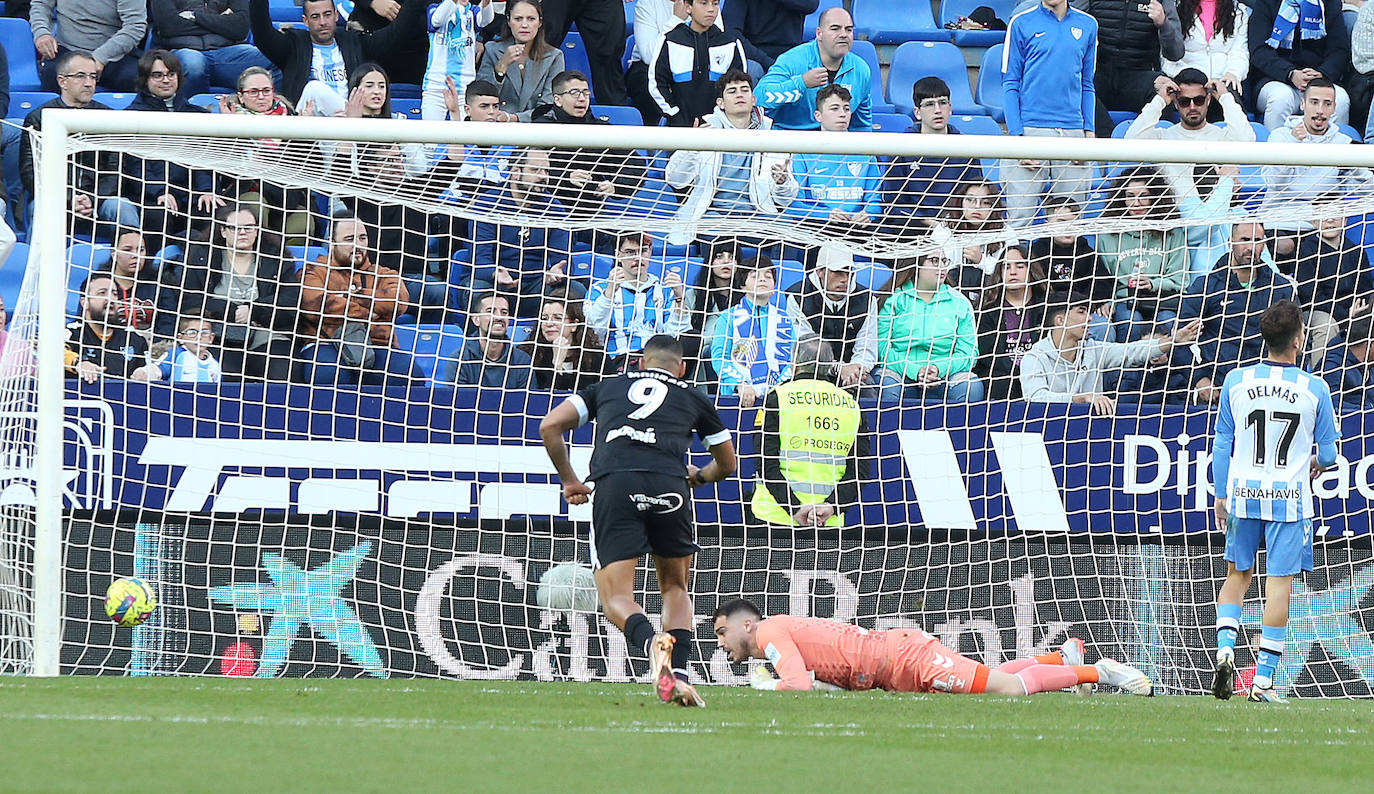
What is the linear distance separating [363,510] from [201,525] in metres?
0.82

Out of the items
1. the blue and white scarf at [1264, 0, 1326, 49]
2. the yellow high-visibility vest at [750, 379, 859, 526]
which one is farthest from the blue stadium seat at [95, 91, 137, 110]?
the blue and white scarf at [1264, 0, 1326, 49]

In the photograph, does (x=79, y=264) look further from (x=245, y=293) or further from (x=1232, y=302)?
(x=1232, y=302)

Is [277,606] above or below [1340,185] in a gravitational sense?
below

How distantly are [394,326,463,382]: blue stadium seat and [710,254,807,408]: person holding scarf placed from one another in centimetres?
144

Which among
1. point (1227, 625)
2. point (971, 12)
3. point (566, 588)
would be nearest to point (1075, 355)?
point (1227, 625)

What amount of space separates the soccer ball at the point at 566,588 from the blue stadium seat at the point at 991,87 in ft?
19.9

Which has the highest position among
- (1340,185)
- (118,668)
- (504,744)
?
(1340,185)

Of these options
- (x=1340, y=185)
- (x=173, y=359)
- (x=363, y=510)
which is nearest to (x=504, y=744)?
(x=363, y=510)

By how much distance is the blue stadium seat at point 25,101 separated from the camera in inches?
476

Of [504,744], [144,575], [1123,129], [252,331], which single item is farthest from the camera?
[1123,129]

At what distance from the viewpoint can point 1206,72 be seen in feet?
44.5

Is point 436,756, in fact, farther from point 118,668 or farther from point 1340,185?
point 1340,185

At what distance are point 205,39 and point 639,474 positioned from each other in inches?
269

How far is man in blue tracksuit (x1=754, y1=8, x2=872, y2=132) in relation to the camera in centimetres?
1245
